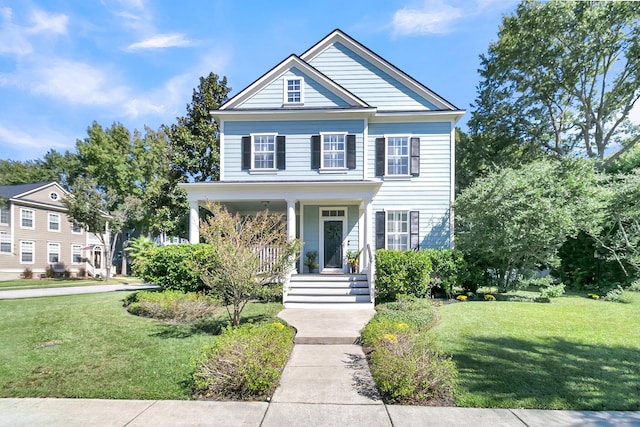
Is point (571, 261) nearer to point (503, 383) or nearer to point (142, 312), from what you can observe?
point (503, 383)

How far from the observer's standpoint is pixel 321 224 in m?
13.4

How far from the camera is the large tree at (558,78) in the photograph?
1545cm

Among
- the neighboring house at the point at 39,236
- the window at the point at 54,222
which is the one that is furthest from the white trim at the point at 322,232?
the window at the point at 54,222

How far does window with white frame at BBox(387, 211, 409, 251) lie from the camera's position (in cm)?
1316

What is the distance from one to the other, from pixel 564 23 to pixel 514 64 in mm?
2607

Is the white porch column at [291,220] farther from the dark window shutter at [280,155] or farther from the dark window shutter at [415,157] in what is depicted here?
the dark window shutter at [415,157]

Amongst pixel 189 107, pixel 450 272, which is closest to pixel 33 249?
pixel 189 107

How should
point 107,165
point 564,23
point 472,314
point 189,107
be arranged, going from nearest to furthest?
point 472,314 < point 564,23 < point 189,107 < point 107,165

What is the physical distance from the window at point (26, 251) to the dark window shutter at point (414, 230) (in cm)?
2963

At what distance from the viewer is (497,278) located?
38.1 ft

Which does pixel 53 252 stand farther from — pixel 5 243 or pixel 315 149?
pixel 315 149

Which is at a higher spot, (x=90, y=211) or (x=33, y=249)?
(x=90, y=211)

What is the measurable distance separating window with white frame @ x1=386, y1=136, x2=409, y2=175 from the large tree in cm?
932

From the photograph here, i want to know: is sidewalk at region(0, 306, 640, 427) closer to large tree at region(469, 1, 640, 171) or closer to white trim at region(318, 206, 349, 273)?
white trim at region(318, 206, 349, 273)
